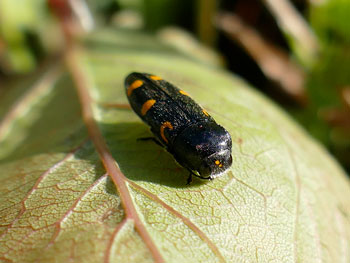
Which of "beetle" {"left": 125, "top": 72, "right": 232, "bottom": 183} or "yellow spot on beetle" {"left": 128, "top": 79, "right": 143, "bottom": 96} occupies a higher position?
"yellow spot on beetle" {"left": 128, "top": 79, "right": 143, "bottom": 96}

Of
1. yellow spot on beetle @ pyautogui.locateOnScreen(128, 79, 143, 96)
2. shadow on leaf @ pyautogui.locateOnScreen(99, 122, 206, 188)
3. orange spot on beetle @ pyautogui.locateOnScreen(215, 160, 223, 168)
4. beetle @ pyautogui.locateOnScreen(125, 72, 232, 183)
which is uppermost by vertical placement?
yellow spot on beetle @ pyautogui.locateOnScreen(128, 79, 143, 96)

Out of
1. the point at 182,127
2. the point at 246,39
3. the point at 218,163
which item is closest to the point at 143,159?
the point at 182,127

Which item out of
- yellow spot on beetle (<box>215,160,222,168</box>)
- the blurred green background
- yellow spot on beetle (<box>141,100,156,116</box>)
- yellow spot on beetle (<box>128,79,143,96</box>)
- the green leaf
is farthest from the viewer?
the blurred green background

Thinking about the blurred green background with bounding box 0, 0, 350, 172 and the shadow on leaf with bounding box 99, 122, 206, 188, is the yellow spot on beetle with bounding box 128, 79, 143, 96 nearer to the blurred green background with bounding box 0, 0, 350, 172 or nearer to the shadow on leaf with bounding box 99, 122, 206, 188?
the shadow on leaf with bounding box 99, 122, 206, 188

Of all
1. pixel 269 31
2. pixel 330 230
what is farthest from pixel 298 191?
pixel 269 31

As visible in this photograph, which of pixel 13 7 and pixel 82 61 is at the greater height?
pixel 13 7

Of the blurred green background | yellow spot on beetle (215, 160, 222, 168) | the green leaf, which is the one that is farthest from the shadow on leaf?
the blurred green background

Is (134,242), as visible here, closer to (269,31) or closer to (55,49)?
(55,49)
